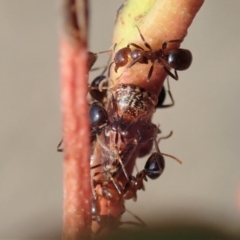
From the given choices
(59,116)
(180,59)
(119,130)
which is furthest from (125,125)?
(59,116)

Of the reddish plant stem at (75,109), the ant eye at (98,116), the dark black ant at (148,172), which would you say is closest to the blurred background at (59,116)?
the dark black ant at (148,172)

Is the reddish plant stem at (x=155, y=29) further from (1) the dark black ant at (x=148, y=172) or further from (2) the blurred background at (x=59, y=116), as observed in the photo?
(2) the blurred background at (x=59, y=116)

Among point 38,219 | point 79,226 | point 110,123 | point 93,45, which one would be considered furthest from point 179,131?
point 79,226

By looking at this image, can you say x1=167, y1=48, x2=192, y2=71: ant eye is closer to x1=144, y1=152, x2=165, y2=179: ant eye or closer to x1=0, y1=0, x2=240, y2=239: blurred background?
x1=144, y1=152, x2=165, y2=179: ant eye

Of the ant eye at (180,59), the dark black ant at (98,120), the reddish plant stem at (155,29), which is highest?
the ant eye at (180,59)

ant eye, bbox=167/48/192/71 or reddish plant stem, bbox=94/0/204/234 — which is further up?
ant eye, bbox=167/48/192/71

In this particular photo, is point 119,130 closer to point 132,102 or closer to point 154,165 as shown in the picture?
point 132,102

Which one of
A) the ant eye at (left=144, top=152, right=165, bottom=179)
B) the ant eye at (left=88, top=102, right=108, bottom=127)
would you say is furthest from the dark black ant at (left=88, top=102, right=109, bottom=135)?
the ant eye at (left=144, top=152, right=165, bottom=179)
